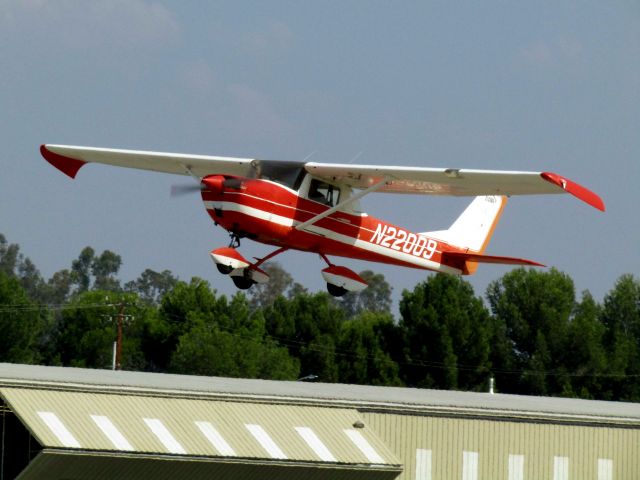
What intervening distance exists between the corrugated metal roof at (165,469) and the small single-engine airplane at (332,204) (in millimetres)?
3433

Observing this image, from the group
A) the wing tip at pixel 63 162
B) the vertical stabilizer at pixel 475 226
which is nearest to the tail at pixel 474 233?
the vertical stabilizer at pixel 475 226

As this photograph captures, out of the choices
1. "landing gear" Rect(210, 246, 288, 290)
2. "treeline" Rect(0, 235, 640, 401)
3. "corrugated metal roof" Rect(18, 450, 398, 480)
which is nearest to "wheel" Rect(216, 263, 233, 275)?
"landing gear" Rect(210, 246, 288, 290)

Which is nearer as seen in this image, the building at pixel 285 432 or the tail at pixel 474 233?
the building at pixel 285 432

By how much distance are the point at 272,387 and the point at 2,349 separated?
52931mm

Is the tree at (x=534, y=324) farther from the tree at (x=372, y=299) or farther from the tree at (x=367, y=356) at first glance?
the tree at (x=372, y=299)

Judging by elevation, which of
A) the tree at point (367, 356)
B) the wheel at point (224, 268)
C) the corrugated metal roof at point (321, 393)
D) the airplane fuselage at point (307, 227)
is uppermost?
the tree at point (367, 356)

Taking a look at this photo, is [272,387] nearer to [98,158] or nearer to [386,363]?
[98,158]

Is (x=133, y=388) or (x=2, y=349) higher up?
(x=2, y=349)

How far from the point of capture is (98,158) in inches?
1341

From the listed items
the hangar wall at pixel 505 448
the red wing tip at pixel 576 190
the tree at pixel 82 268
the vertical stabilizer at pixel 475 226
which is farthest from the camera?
the tree at pixel 82 268

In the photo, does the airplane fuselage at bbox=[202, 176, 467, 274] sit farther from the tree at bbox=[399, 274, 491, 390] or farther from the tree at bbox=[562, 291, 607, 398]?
the tree at bbox=[562, 291, 607, 398]

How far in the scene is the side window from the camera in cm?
2942

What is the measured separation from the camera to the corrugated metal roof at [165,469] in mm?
27094

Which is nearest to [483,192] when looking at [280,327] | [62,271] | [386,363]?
[386,363]
